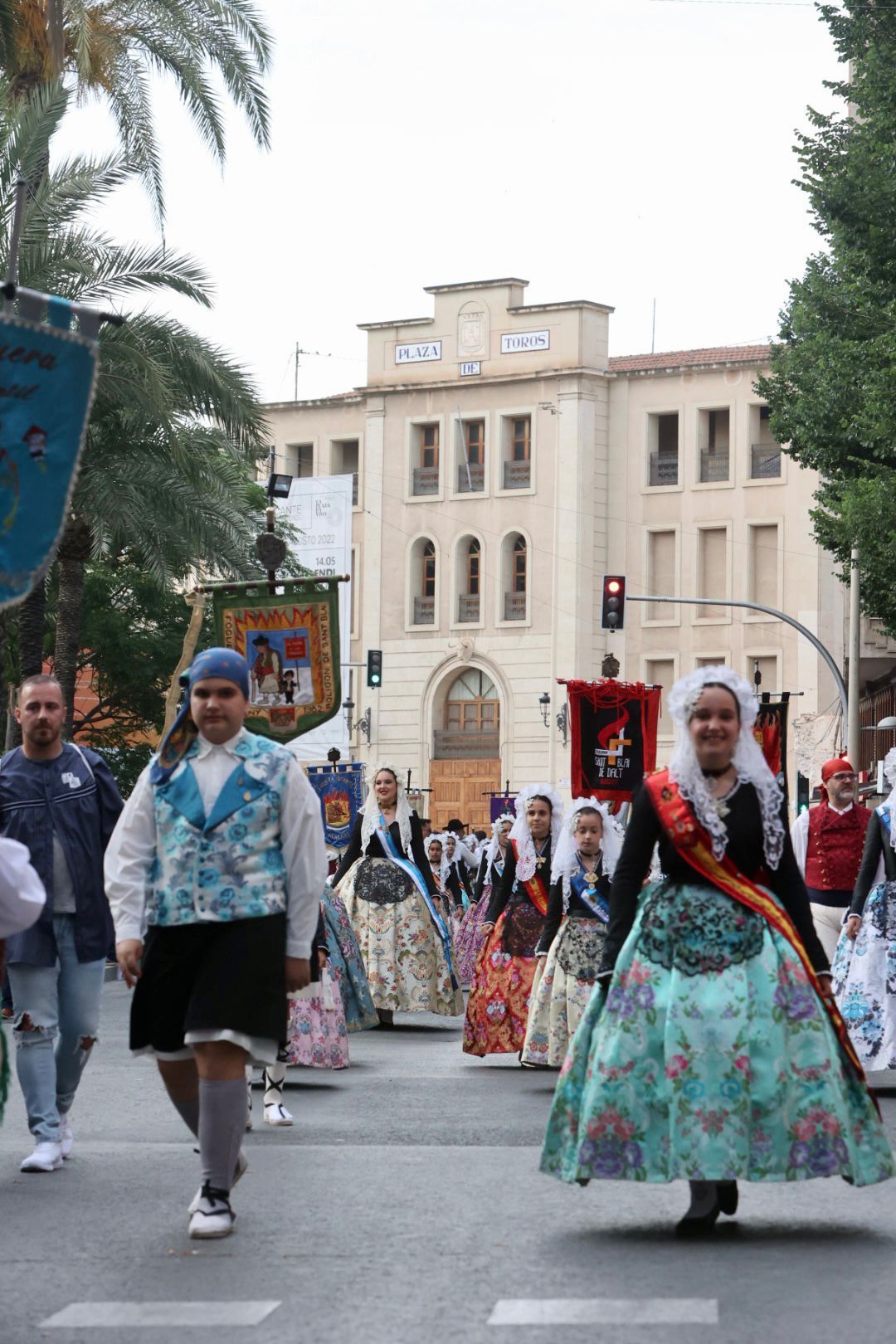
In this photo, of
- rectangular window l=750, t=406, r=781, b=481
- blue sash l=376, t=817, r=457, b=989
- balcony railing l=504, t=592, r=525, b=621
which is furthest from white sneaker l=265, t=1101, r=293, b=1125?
balcony railing l=504, t=592, r=525, b=621

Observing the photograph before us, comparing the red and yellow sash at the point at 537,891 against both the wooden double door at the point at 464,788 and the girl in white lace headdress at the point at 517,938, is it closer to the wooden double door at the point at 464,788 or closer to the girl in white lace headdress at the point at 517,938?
the girl in white lace headdress at the point at 517,938

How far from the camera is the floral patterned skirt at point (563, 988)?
14109 mm

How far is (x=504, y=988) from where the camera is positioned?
1551 centimetres

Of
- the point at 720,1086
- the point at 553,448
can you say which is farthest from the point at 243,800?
the point at 553,448

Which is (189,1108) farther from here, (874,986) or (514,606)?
(514,606)

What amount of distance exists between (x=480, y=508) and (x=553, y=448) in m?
3.02

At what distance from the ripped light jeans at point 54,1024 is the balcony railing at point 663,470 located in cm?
5492

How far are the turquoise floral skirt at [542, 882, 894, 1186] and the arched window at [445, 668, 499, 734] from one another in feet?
188

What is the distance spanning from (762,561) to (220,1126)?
5641cm

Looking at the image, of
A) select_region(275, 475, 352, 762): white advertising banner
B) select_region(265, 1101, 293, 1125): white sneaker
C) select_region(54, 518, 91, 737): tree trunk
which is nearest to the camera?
select_region(265, 1101, 293, 1125): white sneaker

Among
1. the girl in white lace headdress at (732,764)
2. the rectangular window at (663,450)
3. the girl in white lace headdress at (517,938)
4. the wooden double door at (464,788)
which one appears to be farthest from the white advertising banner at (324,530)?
the girl in white lace headdress at (732,764)

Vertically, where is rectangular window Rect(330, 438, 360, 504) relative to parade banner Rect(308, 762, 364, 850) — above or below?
above

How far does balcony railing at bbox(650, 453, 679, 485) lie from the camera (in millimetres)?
63625

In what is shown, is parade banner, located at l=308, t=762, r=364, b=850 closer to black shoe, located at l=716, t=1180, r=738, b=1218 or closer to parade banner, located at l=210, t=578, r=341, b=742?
parade banner, located at l=210, t=578, r=341, b=742
